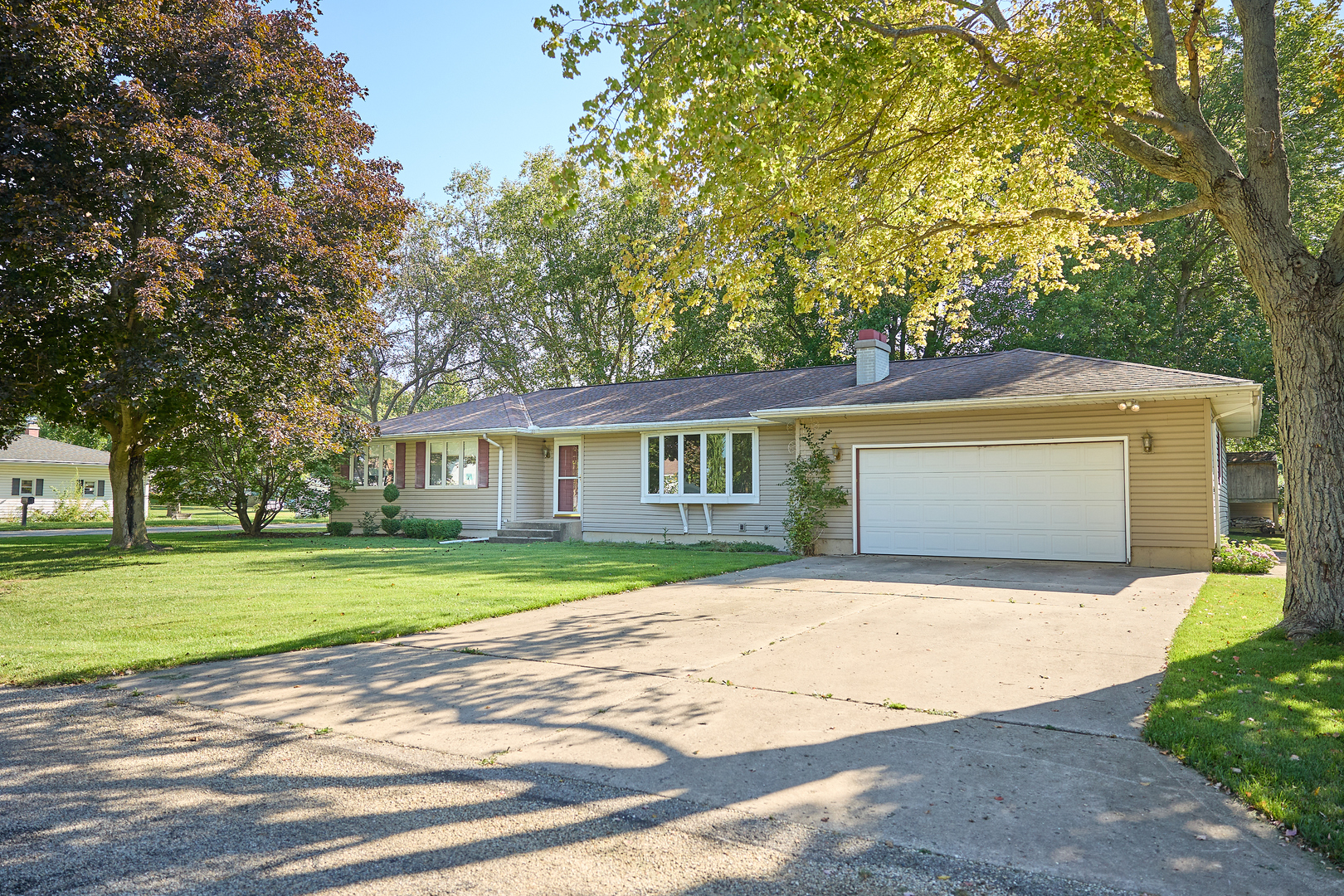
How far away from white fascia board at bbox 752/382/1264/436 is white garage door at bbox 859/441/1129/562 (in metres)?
0.80

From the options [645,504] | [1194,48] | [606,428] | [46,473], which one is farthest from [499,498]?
[46,473]

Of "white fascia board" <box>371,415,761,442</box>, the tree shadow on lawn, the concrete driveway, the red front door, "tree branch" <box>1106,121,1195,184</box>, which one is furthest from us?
the red front door

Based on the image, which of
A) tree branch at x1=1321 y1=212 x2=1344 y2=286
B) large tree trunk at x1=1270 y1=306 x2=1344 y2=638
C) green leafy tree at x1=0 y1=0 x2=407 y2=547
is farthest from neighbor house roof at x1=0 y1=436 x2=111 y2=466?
tree branch at x1=1321 y1=212 x2=1344 y2=286

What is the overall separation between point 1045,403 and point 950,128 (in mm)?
5218

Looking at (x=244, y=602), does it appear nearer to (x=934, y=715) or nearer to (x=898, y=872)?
(x=934, y=715)

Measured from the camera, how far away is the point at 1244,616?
787cm

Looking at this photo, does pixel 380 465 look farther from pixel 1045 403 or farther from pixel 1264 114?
pixel 1264 114

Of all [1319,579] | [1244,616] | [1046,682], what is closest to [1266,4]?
[1319,579]

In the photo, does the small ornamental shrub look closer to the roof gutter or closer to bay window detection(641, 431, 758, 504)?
the roof gutter

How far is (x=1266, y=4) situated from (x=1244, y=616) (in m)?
5.91

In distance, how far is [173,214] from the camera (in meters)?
12.7

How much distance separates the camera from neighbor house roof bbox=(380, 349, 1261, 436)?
12.5m

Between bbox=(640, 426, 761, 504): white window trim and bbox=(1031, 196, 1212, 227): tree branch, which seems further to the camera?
bbox=(640, 426, 761, 504): white window trim

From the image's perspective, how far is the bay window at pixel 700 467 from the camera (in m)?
17.0
